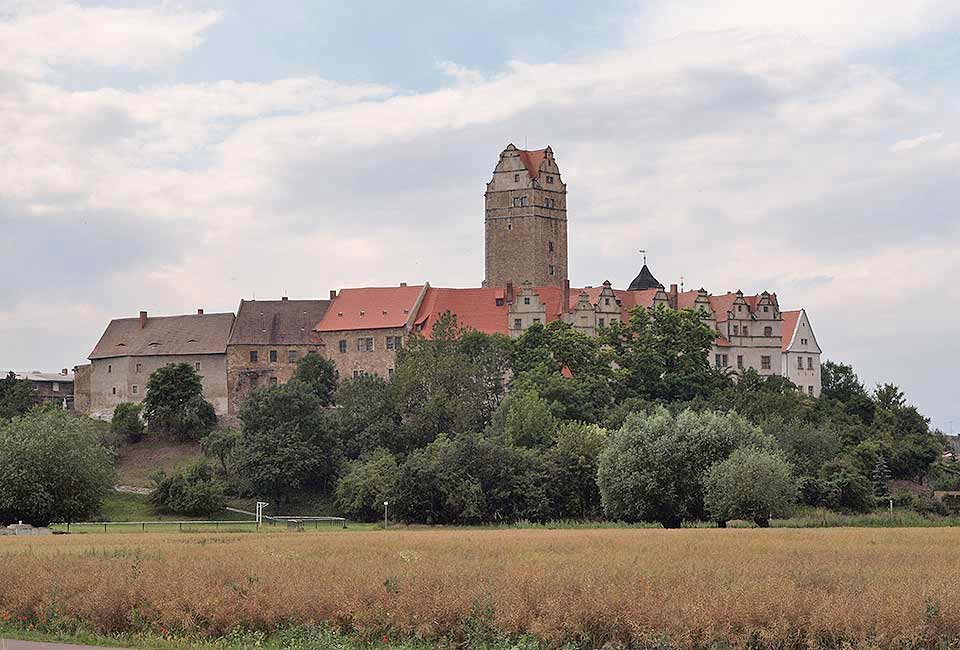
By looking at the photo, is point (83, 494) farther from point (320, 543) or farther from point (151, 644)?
point (151, 644)

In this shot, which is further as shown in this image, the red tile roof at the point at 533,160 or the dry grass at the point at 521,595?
the red tile roof at the point at 533,160

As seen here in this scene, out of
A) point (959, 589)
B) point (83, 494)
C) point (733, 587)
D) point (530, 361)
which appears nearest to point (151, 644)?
point (733, 587)

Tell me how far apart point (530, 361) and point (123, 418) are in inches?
1209

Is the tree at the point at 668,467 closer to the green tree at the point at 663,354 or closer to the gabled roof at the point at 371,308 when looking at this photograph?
the green tree at the point at 663,354

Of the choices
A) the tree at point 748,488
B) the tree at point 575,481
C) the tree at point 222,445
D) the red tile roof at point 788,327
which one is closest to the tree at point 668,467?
the tree at point 748,488

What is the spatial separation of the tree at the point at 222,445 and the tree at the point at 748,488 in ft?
129

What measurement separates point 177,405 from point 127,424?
3.86 meters

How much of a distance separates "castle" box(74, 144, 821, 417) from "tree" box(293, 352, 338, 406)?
2.62 m

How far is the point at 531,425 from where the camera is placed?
8544 cm

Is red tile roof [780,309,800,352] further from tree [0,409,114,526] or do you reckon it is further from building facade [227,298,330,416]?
tree [0,409,114,526]

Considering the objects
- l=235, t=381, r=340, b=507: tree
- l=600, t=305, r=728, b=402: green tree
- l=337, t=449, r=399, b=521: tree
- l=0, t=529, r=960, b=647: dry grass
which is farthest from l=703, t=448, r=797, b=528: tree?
l=600, t=305, r=728, b=402: green tree

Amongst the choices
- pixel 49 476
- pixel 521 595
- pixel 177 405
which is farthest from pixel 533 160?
pixel 521 595

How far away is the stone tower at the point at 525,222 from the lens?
4862 inches

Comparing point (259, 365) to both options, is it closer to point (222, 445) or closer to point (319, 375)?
point (319, 375)
